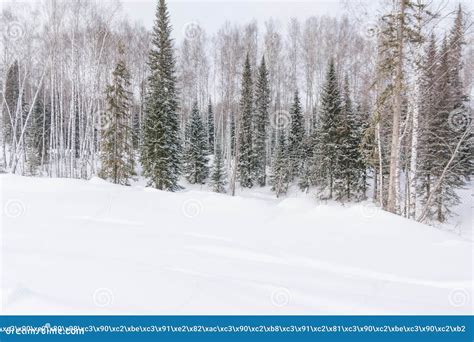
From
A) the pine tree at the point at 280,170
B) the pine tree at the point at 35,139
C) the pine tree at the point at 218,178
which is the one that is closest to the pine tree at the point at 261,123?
the pine tree at the point at 280,170

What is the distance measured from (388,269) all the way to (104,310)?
3.43 metres

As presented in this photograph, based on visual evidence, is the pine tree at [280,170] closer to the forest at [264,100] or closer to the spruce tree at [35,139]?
the forest at [264,100]

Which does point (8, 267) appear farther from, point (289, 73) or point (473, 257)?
point (289, 73)

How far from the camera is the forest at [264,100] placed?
10.2 m

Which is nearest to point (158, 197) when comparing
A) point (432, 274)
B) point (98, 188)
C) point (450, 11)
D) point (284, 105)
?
point (98, 188)

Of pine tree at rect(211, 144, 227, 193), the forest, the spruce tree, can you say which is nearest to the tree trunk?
the forest

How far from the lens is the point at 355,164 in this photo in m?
23.4

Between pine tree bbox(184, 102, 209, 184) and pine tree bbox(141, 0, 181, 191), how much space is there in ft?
19.9

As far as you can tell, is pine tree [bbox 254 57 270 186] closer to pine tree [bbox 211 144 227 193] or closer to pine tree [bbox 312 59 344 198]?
pine tree [bbox 211 144 227 193]

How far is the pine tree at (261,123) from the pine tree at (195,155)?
4.64 meters

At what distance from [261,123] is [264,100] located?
213cm

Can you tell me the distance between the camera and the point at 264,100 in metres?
30.2

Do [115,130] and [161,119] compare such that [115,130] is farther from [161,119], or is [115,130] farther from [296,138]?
[296,138]

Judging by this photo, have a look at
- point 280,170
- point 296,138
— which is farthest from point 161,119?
point 296,138
